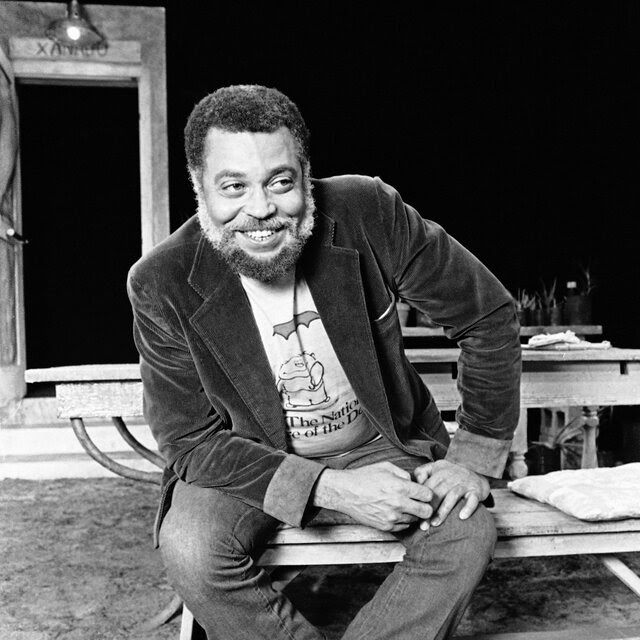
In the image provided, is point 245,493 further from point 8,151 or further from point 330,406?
point 8,151

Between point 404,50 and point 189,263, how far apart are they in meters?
4.15

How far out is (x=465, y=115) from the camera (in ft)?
17.2

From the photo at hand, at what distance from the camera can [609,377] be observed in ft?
8.97

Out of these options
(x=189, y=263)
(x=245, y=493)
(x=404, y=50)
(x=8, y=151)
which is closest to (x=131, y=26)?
(x=8, y=151)

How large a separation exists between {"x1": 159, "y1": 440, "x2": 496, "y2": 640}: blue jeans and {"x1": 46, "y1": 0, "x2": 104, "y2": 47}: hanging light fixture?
374 cm

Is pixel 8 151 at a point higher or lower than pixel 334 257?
higher

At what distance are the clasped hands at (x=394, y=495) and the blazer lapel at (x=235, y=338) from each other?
206 mm

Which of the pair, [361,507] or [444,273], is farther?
[444,273]

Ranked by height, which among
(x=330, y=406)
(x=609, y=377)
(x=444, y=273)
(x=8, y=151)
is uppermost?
(x=8, y=151)

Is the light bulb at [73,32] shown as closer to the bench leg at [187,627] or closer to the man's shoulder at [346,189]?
the man's shoulder at [346,189]

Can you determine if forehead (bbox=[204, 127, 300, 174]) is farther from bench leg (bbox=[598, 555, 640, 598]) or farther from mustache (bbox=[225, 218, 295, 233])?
bench leg (bbox=[598, 555, 640, 598])

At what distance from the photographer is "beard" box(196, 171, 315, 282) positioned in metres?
1.35

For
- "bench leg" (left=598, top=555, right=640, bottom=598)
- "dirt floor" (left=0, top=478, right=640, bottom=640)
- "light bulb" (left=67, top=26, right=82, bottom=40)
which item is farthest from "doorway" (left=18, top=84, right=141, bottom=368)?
"bench leg" (left=598, top=555, right=640, bottom=598)

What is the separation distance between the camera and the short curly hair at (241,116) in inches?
51.2
